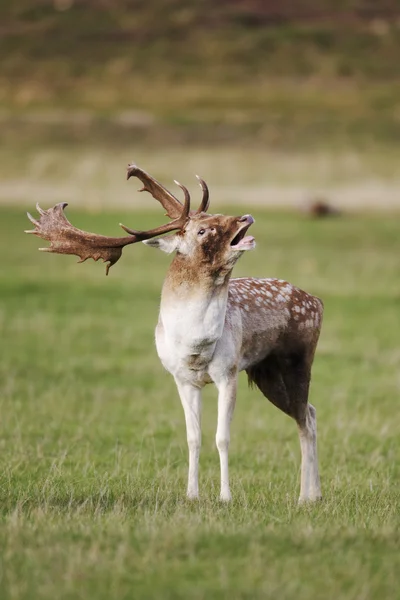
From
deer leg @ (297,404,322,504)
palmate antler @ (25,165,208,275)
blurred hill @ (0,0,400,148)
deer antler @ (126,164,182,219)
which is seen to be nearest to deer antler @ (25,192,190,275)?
palmate antler @ (25,165,208,275)

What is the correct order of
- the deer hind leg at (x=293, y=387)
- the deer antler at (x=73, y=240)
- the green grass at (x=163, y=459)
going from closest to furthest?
the green grass at (x=163, y=459) → the deer antler at (x=73, y=240) → the deer hind leg at (x=293, y=387)

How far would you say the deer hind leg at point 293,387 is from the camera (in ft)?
30.9

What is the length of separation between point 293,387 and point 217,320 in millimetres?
1303

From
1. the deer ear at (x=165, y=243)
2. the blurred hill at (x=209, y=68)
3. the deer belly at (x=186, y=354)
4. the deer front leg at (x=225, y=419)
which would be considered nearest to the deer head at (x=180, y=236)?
the deer ear at (x=165, y=243)

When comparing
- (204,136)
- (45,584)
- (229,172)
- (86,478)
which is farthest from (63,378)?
(204,136)

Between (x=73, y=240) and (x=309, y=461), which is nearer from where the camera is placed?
(x=73, y=240)

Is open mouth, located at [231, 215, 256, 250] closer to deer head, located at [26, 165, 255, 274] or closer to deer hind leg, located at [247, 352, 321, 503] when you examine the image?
deer head, located at [26, 165, 255, 274]

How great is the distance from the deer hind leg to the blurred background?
125 feet

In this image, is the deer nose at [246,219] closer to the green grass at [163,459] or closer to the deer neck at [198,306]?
the deer neck at [198,306]

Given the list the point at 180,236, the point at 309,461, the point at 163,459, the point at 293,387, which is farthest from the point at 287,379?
the point at 163,459

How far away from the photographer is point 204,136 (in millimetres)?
100812

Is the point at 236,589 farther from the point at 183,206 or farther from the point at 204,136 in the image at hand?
the point at 204,136

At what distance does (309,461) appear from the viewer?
9.42 m

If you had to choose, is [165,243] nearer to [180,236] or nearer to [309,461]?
[180,236]
